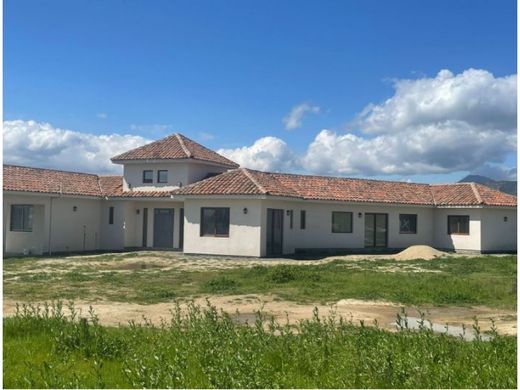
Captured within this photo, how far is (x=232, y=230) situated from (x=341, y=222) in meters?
7.35

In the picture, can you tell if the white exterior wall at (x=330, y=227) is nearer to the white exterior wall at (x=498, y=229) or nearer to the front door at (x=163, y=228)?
the white exterior wall at (x=498, y=229)

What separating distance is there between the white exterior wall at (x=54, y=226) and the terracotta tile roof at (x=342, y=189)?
240 inches

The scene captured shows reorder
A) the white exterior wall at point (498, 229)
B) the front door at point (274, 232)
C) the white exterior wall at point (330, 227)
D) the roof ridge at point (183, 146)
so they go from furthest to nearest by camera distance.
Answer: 1. the white exterior wall at point (498, 229)
2. the roof ridge at point (183, 146)
3. the white exterior wall at point (330, 227)
4. the front door at point (274, 232)

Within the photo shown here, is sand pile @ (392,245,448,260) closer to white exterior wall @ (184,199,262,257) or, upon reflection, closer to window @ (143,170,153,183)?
white exterior wall @ (184,199,262,257)

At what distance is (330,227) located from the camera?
3269 cm

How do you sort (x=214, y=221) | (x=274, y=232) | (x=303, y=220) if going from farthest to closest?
(x=303, y=220), (x=274, y=232), (x=214, y=221)

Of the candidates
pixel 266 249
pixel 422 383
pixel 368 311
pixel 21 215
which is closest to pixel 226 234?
pixel 266 249

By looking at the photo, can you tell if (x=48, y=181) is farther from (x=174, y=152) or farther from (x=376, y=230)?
(x=376, y=230)

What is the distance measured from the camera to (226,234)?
94.5ft

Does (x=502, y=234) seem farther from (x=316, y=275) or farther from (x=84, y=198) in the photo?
(x=84, y=198)

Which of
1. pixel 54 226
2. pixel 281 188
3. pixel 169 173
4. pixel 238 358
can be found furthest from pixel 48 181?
pixel 238 358

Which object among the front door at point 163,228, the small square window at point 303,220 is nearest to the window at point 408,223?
the small square window at point 303,220

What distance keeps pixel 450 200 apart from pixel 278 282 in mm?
19794

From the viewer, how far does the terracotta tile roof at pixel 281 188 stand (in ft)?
96.3
